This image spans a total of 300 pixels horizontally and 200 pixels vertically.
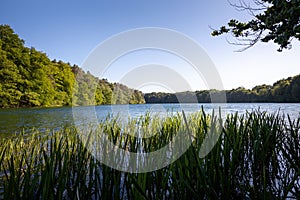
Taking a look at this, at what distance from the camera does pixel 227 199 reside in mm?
1724

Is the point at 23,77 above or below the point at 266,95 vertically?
above

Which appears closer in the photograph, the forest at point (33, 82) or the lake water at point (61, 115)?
the lake water at point (61, 115)

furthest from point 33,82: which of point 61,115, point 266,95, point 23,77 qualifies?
point 266,95

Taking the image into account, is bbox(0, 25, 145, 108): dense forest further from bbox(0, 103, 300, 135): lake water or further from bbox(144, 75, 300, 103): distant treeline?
bbox(144, 75, 300, 103): distant treeline

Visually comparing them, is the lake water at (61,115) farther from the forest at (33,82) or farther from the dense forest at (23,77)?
the dense forest at (23,77)

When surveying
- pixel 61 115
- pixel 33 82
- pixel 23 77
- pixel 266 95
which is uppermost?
pixel 23 77

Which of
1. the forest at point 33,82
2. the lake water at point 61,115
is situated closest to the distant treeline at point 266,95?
the forest at point 33,82

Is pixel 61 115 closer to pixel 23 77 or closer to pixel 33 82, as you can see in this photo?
pixel 23 77

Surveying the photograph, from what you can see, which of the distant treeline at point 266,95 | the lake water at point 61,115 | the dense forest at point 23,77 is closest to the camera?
the lake water at point 61,115

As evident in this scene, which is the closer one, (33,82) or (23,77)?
(23,77)

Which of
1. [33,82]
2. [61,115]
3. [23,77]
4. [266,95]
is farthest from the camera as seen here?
[266,95]

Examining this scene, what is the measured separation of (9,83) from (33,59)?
7571mm

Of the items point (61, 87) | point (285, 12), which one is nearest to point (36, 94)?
point (61, 87)

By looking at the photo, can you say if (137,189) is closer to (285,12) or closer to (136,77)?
(136,77)
